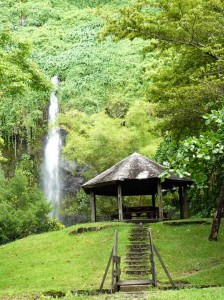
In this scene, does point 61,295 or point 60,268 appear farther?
point 60,268

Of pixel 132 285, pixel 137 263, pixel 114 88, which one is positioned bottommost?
pixel 137 263

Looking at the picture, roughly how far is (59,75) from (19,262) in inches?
984

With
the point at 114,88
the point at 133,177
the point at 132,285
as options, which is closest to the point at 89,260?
the point at 132,285

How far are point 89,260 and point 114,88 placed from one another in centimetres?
2217

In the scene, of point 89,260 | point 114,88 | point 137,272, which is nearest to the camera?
point 137,272

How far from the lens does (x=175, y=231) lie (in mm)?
19062

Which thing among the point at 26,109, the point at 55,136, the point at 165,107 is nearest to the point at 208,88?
the point at 165,107

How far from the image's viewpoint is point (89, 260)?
16.2 m

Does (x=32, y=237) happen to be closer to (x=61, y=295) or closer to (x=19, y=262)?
(x=19, y=262)

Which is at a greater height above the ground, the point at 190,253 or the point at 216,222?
the point at 216,222

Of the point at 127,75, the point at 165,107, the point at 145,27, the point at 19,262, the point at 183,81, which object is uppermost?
the point at 127,75

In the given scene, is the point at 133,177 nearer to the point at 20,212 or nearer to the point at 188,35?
the point at 20,212

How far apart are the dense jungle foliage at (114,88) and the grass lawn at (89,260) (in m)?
2.66

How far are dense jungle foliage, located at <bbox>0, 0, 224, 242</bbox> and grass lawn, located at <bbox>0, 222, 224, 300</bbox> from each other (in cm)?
266
